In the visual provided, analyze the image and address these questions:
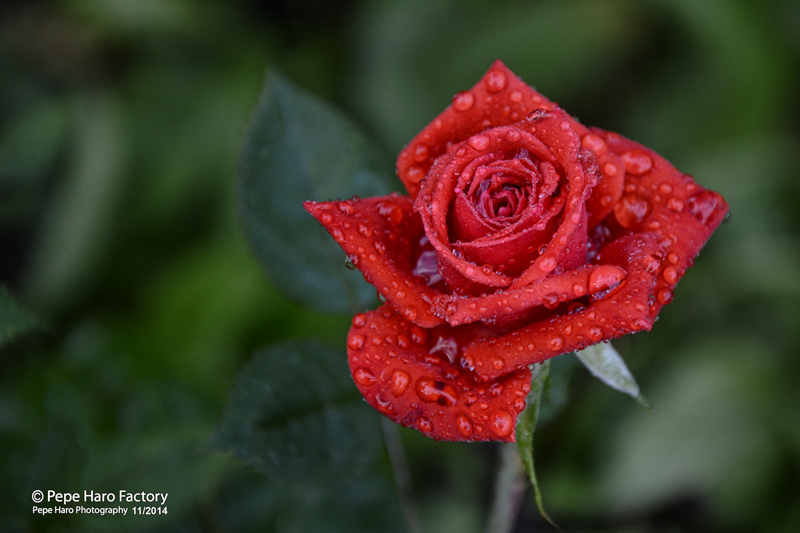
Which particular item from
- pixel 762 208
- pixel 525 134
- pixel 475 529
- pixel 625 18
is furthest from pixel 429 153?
pixel 625 18

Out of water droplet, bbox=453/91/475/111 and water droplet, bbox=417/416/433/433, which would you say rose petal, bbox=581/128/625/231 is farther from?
water droplet, bbox=417/416/433/433

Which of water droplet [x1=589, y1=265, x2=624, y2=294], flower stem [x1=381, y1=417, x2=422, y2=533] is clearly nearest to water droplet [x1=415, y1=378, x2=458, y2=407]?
water droplet [x1=589, y1=265, x2=624, y2=294]

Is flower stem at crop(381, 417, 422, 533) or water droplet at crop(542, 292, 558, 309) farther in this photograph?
flower stem at crop(381, 417, 422, 533)

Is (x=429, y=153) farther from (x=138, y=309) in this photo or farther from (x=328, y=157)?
(x=138, y=309)

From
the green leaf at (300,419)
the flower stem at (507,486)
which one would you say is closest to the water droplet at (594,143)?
the flower stem at (507,486)

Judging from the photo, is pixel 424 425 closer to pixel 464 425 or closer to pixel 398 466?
pixel 464 425

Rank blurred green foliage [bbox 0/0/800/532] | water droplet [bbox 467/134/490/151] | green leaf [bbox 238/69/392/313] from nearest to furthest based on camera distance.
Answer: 1. water droplet [bbox 467/134/490/151]
2. green leaf [bbox 238/69/392/313]
3. blurred green foliage [bbox 0/0/800/532]
